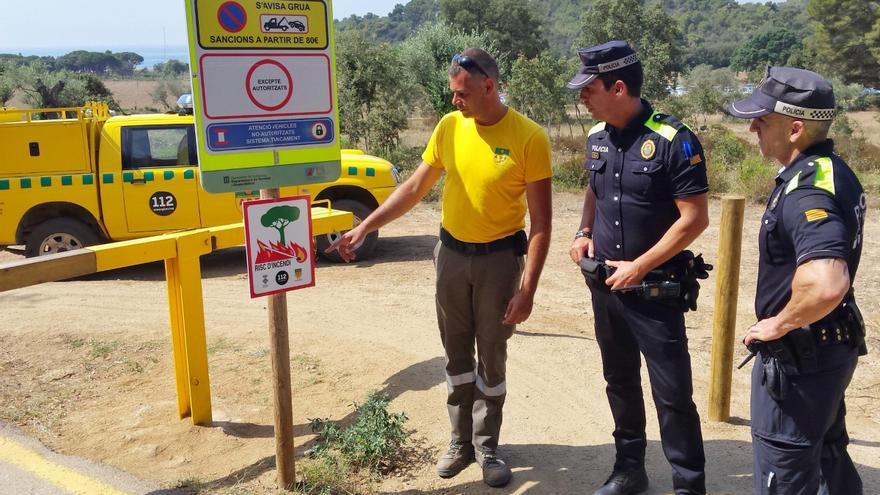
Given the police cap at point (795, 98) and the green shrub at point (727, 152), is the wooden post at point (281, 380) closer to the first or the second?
the police cap at point (795, 98)

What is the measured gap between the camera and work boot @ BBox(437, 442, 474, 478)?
3756 millimetres

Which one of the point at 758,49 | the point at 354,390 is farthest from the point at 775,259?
the point at 758,49

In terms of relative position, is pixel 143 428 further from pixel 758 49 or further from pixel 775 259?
pixel 758 49

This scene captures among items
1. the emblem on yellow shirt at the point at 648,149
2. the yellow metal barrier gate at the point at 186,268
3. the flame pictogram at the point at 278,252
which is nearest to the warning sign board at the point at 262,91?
the flame pictogram at the point at 278,252

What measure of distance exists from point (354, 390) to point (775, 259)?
2.96m

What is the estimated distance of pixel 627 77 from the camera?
314 cm

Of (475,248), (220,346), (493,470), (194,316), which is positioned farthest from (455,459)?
(220,346)

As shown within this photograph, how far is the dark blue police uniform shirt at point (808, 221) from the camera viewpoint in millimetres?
2393

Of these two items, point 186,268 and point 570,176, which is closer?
point 186,268

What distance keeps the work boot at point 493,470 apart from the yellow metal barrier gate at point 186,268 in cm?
162

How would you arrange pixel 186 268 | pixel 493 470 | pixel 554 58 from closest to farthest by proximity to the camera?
pixel 493 470
pixel 186 268
pixel 554 58

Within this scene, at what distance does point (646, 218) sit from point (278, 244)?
156 centimetres

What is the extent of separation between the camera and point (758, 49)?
9119cm

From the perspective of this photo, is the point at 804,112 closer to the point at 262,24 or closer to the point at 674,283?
the point at 674,283
